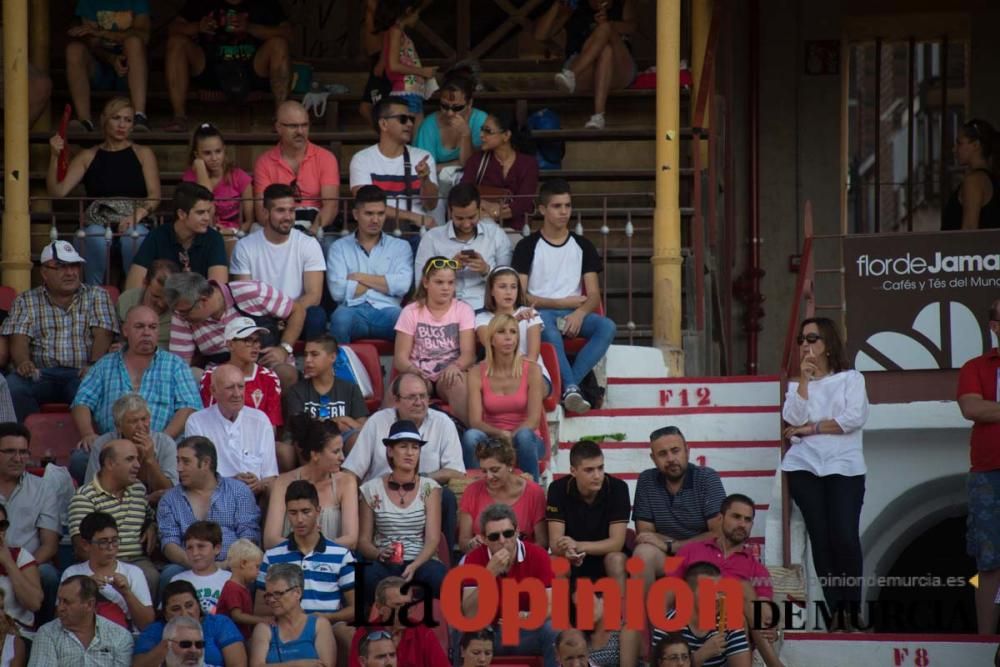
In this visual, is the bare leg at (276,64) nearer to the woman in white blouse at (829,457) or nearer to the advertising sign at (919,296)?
the advertising sign at (919,296)

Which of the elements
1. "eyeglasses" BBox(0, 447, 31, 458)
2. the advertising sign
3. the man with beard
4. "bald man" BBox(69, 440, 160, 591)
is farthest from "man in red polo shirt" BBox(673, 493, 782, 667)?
"eyeglasses" BBox(0, 447, 31, 458)

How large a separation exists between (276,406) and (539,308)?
68.6 inches

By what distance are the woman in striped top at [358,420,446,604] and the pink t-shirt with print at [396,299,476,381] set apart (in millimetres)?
1153

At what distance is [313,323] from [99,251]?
5.27 ft

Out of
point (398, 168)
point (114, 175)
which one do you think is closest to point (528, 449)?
point (398, 168)

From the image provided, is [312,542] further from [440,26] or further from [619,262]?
[440,26]

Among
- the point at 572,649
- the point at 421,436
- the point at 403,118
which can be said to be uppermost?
the point at 403,118

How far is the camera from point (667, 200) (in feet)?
44.1

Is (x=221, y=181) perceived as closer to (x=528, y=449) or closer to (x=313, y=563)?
(x=528, y=449)

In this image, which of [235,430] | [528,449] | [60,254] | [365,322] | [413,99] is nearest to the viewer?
[528,449]

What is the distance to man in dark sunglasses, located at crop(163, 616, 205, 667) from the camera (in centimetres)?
1002

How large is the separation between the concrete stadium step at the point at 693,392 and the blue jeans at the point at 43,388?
3.00 m

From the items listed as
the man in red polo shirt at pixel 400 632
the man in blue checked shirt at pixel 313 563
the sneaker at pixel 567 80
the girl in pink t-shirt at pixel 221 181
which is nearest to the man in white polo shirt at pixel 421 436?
the man in blue checked shirt at pixel 313 563

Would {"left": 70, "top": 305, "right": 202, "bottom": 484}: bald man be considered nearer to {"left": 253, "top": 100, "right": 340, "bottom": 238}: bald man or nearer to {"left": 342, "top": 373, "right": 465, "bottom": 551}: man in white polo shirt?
{"left": 342, "top": 373, "right": 465, "bottom": 551}: man in white polo shirt
